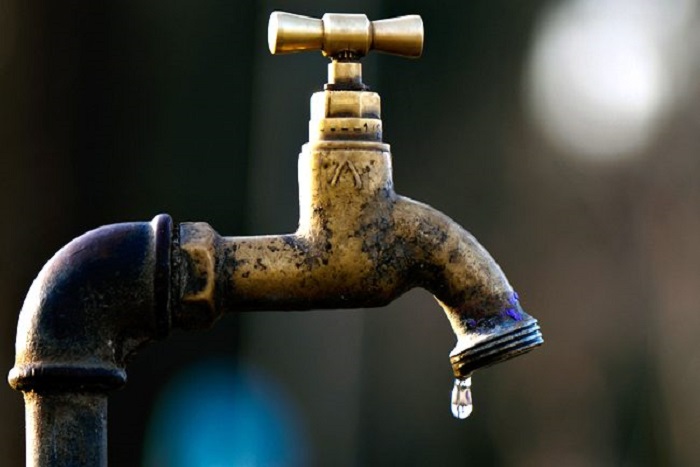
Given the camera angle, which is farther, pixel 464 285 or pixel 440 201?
pixel 440 201

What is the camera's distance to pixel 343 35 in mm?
1050

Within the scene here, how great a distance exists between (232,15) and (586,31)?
83cm

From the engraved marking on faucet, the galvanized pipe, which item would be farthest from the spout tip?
the galvanized pipe

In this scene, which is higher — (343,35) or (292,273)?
(343,35)

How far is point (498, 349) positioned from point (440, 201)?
173 cm

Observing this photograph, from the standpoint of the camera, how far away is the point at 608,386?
267cm

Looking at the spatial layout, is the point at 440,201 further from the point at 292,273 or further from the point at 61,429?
the point at 61,429

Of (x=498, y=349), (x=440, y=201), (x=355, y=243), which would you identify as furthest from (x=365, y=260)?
(x=440, y=201)

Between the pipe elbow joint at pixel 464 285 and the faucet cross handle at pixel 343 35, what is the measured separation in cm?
13

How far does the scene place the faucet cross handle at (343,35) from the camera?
1.04 metres

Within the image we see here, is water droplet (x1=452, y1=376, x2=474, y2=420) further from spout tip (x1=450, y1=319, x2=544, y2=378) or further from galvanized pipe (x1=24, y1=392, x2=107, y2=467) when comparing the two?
galvanized pipe (x1=24, y1=392, x2=107, y2=467)

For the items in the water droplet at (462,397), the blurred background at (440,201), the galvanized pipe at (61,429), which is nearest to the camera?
the galvanized pipe at (61,429)

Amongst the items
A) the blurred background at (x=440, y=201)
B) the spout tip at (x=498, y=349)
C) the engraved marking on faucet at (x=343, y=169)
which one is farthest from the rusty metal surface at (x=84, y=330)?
the blurred background at (x=440, y=201)

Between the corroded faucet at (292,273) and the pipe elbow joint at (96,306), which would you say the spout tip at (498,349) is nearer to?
the corroded faucet at (292,273)
